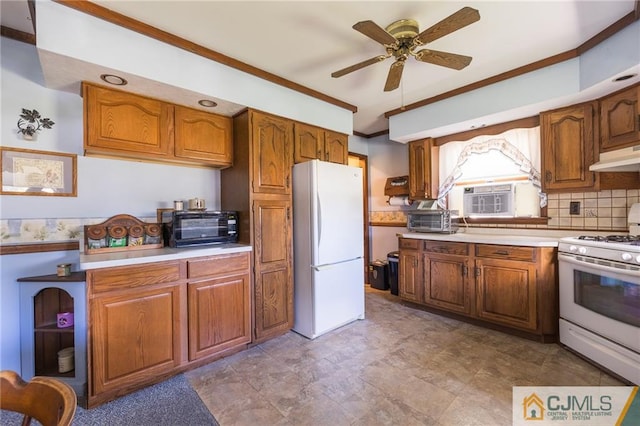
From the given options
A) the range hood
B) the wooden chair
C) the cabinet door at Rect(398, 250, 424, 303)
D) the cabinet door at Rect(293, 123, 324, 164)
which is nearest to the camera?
the wooden chair

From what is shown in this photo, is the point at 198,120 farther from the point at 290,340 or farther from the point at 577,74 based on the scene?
the point at 577,74

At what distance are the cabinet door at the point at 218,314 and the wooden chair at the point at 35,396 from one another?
146cm

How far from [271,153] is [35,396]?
89.9 inches

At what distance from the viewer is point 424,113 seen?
3.37 m

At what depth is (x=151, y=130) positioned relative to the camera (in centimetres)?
228

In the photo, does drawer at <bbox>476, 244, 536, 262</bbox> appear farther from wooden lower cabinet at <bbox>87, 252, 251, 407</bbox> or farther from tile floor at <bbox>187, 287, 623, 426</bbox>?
wooden lower cabinet at <bbox>87, 252, 251, 407</bbox>

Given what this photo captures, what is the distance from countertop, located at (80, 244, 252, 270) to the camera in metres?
1.79

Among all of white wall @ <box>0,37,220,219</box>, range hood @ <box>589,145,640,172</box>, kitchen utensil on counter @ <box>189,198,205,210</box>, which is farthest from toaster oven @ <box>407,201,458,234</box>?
white wall @ <box>0,37,220,219</box>

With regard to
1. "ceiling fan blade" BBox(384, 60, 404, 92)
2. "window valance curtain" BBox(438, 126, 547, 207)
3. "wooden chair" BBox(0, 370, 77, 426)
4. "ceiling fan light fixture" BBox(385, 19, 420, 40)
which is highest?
"ceiling fan light fixture" BBox(385, 19, 420, 40)

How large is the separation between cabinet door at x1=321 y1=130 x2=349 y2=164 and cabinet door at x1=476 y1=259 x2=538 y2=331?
1.89 m

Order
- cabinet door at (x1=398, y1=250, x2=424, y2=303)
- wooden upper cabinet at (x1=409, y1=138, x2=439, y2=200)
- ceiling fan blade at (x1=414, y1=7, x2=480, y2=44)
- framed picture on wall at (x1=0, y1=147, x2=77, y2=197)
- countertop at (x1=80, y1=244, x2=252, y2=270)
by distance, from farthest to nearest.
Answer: wooden upper cabinet at (x1=409, y1=138, x2=439, y2=200)
cabinet door at (x1=398, y1=250, x2=424, y2=303)
framed picture on wall at (x1=0, y1=147, x2=77, y2=197)
countertop at (x1=80, y1=244, x2=252, y2=270)
ceiling fan blade at (x1=414, y1=7, x2=480, y2=44)

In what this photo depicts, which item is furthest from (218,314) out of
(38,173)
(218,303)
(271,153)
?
(38,173)

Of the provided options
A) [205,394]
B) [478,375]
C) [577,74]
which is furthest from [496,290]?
[205,394]

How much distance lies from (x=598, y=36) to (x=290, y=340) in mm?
3540
